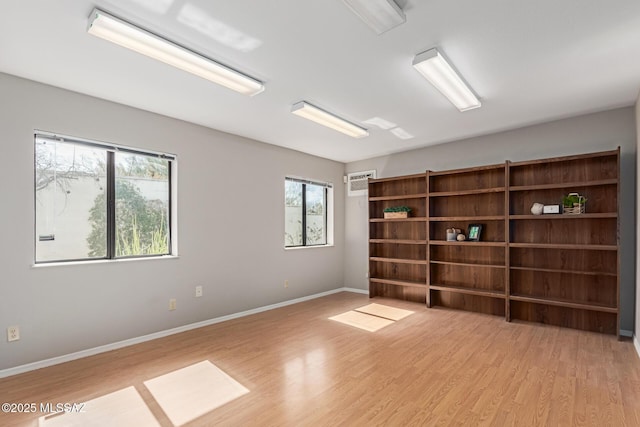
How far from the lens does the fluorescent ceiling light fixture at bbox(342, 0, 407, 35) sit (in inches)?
70.6

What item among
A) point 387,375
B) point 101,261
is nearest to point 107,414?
point 101,261

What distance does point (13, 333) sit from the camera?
2.78m

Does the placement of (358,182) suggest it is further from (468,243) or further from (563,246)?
(563,246)

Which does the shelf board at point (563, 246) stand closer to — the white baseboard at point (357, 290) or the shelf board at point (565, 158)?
the shelf board at point (565, 158)

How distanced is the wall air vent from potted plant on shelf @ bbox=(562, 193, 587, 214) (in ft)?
9.73

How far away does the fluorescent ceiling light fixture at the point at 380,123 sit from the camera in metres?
3.96

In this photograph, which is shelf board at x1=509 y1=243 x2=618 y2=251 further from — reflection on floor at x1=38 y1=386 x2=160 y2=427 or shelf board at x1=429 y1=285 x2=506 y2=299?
reflection on floor at x1=38 y1=386 x2=160 y2=427

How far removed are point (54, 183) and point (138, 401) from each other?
225 cm

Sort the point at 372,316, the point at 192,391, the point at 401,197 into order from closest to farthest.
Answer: the point at 192,391 → the point at 372,316 → the point at 401,197

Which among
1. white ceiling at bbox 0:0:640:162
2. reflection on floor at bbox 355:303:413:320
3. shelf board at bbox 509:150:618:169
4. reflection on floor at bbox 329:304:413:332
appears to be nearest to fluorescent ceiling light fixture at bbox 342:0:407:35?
white ceiling at bbox 0:0:640:162

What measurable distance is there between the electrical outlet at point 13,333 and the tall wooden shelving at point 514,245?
458cm

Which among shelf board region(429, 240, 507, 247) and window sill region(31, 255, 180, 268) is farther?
shelf board region(429, 240, 507, 247)

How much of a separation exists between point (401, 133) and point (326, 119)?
132 centimetres

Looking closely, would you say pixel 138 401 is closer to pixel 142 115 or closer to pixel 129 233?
pixel 129 233
